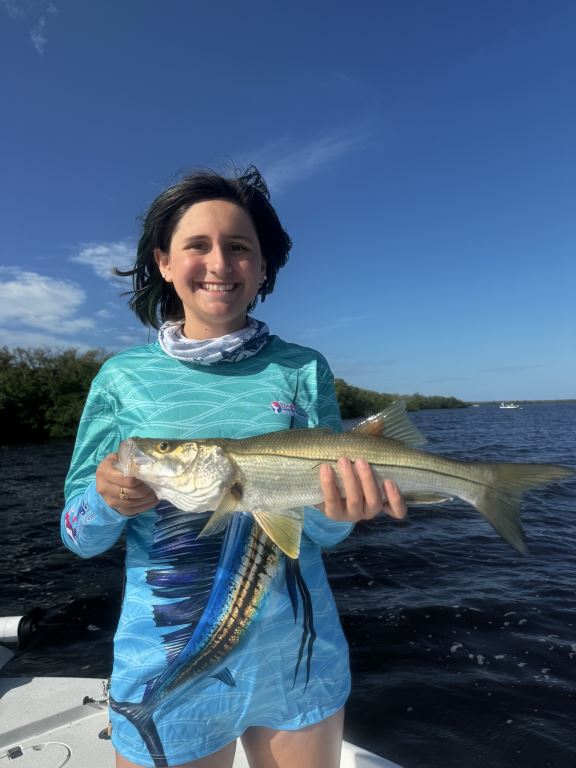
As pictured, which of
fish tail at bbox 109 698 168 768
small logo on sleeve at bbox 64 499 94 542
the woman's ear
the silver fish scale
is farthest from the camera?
the woman's ear

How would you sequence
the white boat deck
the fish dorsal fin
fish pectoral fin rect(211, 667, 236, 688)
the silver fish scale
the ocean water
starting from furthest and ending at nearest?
the ocean water, the white boat deck, the fish dorsal fin, the silver fish scale, fish pectoral fin rect(211, 667, 236, 688)

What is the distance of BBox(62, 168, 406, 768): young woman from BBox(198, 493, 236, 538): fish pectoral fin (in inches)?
4.8

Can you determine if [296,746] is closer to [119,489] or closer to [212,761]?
[212,761]

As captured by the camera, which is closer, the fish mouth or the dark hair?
the fish mouth

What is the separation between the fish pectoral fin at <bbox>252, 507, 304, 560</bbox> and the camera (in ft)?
7.87

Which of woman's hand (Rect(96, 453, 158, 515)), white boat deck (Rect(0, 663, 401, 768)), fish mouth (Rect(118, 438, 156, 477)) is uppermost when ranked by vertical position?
fish mouth (Rect(118, 438, 156, 477))

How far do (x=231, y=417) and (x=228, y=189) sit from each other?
143cm

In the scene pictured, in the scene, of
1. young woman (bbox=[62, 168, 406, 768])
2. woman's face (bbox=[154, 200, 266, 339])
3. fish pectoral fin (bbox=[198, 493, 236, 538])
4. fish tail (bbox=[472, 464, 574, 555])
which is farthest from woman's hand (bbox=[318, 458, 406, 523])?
woman's face (bbox=[154, 200, 266, 339])

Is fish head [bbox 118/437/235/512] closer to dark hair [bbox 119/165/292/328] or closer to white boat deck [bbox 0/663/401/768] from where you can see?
dark hair [bbox 119/165/292/328]

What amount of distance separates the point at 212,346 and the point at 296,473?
86 cm

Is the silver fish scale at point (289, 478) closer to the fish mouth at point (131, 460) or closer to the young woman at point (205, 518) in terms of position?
the young woman at point (205, 518)

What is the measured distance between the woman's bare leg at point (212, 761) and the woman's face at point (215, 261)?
2.21 m

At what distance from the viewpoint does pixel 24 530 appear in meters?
14.9

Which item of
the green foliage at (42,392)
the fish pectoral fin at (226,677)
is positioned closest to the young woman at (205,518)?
the fish pectoral fin at (226,677)
